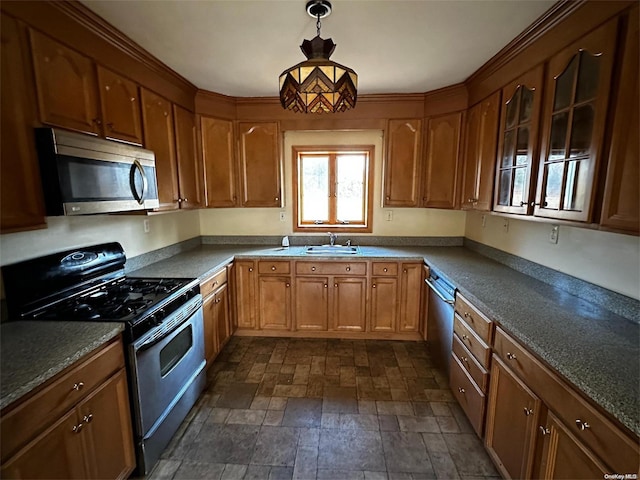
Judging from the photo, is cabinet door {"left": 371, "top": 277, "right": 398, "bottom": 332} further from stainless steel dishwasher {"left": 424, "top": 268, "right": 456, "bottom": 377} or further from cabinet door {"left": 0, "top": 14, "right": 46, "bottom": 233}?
cabinet door {"left": 0, "top": 14, "right": 46, "bottom": 233}

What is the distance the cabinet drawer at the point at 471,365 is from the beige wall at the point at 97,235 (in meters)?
2.63

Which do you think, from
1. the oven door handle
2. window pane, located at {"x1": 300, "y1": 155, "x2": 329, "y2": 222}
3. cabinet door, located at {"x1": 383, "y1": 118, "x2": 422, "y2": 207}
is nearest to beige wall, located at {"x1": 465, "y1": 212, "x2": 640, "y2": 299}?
the oven door handle

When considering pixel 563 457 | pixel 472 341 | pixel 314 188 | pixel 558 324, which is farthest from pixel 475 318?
pixel 314 188

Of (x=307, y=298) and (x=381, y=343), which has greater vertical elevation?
(x=307, y=298)

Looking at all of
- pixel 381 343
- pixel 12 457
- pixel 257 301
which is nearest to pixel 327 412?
pixel 381 343

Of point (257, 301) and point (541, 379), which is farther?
point (257, 301)

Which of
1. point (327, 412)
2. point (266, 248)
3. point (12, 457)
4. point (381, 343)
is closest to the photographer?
point (12, 457)

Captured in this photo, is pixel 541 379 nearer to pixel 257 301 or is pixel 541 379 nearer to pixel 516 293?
pixel 516 293

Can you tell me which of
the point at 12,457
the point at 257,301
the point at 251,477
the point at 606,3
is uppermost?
the point at 606,3

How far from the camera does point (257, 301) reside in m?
3.14

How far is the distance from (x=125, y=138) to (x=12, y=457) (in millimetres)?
1728

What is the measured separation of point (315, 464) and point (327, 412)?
430 millimetres

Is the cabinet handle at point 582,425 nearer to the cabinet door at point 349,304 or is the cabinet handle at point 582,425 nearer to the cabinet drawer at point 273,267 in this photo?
the cabinet door at point 349,304

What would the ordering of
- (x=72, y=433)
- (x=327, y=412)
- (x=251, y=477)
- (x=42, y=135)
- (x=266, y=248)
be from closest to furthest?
(x=72, y=433), (x=42, y=135), (x=251, y=477), (x=327, y=412), (x=266, y=248)
